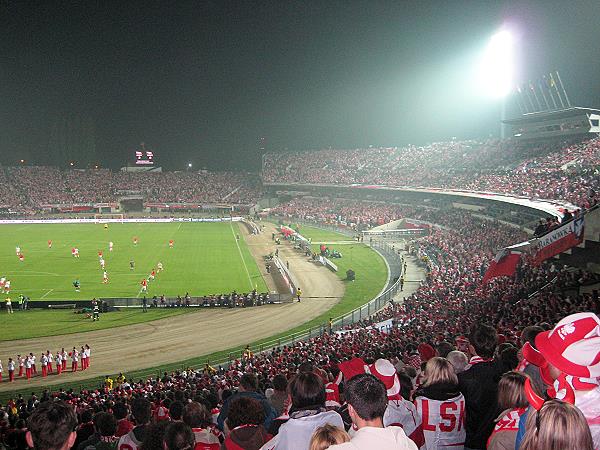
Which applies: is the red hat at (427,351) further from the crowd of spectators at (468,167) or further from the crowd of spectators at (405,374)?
the crowd of spectators at (468,167)

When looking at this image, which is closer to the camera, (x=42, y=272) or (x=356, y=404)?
(x=356, y=404)

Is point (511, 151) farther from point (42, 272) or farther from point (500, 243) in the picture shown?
point (42, 272)

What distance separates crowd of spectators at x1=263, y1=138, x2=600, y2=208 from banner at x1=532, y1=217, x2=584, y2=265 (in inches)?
97.2

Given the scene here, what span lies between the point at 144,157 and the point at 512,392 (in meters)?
131

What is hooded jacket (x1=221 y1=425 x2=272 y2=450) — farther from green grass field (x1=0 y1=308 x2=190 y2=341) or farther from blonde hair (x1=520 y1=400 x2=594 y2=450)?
green grass field (x1=0 y1=308 x2=190 y2=341)

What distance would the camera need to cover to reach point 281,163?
404 feet

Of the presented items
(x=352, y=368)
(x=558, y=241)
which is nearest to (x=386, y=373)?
(x=352, y=368)

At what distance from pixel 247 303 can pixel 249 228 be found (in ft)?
136

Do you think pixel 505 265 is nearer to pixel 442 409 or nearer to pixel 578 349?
pixel 442 409

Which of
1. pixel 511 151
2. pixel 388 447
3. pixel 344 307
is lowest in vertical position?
Answer: pixel 344 307

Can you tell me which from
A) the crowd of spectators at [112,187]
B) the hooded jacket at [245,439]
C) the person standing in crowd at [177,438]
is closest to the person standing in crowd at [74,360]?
the person standing in crowd at [177,438]

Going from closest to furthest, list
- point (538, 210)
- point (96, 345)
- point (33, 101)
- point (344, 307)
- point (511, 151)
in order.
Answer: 1. point (96, 345)
2. point (344, 307)
3. point (538, 210)
4. point (511, 151)
5. point (33, 101)

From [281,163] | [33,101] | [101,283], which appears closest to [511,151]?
[101,283]

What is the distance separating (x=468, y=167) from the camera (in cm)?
7288
